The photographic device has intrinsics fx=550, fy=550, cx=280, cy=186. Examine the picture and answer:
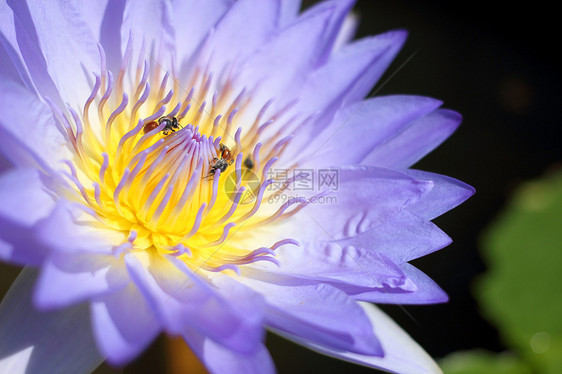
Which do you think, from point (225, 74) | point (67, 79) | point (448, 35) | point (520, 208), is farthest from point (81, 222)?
point (448, 35)

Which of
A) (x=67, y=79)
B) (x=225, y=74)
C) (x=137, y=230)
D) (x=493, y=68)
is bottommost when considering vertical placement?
(x=137, y=230)

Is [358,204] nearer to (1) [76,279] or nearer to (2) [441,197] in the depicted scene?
(2) [441,197]

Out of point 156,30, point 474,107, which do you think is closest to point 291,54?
point 156,30

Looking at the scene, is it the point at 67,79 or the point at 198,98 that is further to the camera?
the point at 198,98

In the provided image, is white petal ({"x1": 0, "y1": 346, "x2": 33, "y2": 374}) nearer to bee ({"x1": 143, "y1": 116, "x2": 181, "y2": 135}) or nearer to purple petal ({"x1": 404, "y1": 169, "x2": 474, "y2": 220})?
bee ({"x1": 143, "y1": 116, "x2": 181, "y2": 135})

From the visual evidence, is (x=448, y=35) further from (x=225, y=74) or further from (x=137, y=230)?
(x=137, y=230)

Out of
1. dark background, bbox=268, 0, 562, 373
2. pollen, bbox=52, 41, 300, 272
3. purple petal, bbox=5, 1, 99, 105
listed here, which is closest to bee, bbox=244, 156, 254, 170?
pollen, bbox=52, 41, 300, 272
